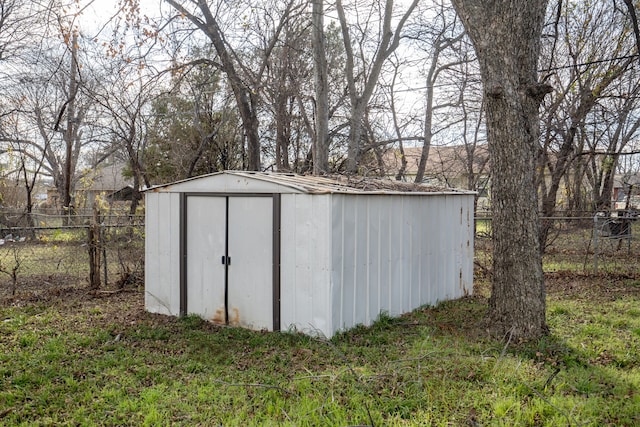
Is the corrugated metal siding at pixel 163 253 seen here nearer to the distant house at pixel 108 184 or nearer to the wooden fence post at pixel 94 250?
the wooden fence post at pixel 94 250

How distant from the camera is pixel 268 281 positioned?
6473mm

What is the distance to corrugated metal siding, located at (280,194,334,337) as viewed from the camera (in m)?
5.97

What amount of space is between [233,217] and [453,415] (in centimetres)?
386

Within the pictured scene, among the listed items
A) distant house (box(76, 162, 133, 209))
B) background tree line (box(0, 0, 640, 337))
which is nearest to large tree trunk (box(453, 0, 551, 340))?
background tree line (box(0, 0, 640, 337))

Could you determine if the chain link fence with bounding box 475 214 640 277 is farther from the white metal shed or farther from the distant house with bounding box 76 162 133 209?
the distant house with bounding box 76 162 133 209

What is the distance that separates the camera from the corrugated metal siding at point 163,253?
287 inches

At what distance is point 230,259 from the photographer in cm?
681

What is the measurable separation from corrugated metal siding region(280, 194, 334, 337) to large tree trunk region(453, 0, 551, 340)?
199 cm

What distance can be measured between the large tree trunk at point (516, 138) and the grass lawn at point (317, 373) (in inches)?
19.0

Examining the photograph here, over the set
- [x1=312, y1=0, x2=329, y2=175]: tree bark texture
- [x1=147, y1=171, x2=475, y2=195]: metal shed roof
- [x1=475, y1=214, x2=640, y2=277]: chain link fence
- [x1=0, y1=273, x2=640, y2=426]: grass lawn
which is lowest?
[x1=0, y1=273, x2=640, y2=426]: grass lawn

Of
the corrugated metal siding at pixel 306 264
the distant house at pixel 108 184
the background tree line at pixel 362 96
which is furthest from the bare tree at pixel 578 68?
the distant house at pixel 108 184

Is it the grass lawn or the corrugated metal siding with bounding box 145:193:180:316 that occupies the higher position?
the corrugated metal siding with bounding box 145:193:180:316

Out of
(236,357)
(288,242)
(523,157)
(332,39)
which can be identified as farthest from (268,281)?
(332,39)

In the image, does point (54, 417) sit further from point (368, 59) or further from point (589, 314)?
point (368, 59)
